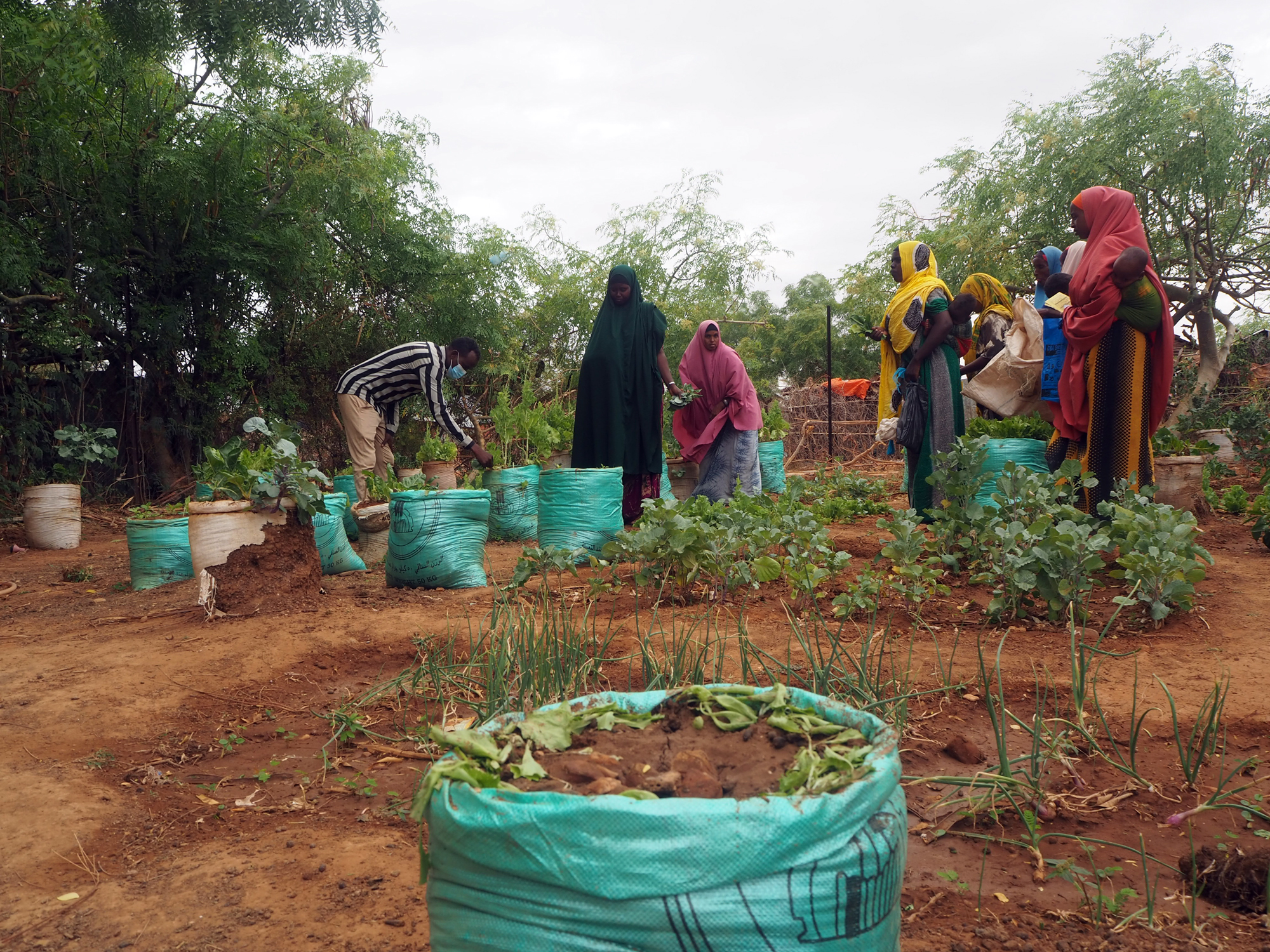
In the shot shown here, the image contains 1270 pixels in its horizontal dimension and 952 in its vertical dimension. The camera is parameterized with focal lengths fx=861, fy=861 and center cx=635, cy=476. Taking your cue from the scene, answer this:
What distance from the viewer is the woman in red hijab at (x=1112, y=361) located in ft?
15.1

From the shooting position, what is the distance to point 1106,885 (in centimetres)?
164

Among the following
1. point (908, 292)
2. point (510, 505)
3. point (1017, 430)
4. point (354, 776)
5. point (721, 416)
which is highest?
point (908, 292)

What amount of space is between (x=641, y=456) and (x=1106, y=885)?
4937 millimetres

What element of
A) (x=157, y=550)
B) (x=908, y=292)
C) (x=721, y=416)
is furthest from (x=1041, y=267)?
(x=157, y=550)

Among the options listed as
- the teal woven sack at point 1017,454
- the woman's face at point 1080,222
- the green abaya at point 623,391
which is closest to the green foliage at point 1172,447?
the teal woven sack at point 1017,454

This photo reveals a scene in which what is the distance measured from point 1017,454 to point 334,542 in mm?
4248

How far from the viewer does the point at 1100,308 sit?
459 cm

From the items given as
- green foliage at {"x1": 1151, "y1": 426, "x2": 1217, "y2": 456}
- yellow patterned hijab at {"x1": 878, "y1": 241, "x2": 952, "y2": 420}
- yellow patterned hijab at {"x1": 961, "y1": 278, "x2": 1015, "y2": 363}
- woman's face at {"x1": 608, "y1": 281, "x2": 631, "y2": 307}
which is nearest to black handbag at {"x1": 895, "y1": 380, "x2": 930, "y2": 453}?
yellow patterned hijab at {"x1": 878, "y1": 241, "x2": 952, "y2": 420}

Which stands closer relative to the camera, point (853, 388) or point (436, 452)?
point (436, 452)

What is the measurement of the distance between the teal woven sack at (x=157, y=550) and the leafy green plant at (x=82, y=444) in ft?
11.1

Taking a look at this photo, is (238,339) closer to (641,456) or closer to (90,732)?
(641,456)

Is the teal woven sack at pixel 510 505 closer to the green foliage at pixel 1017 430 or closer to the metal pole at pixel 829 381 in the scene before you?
the green foliage at pixel 1017 430

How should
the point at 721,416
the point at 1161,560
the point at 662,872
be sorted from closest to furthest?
the point at 662,872 → the point at 1161,560 → the point at 721,416

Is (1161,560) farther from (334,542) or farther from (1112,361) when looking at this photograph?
(334,542)
